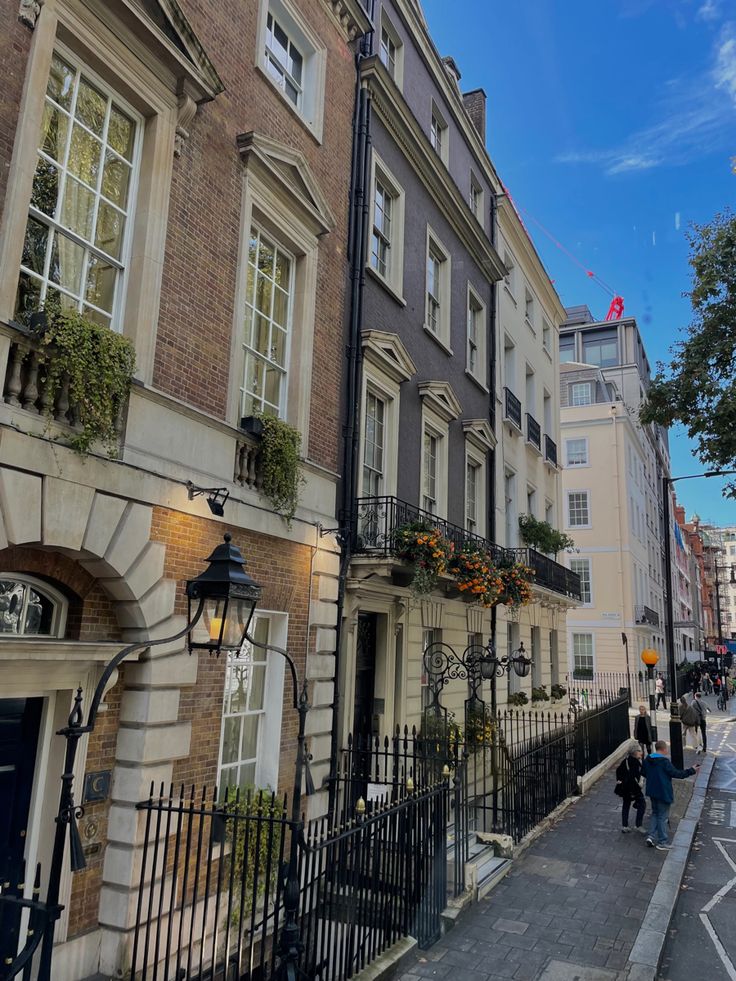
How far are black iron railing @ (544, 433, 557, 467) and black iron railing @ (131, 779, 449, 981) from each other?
17.4 meters

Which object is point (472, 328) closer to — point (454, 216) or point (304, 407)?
point (454, 216)

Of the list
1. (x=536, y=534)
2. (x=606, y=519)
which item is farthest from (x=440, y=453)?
(x=606, y=519)

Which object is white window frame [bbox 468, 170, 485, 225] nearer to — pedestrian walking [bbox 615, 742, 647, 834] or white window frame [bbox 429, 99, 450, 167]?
white window frame [bbox 429, 99, 450, 167]

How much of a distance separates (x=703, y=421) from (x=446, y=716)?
9.14 m

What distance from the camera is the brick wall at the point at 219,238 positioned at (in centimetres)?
776

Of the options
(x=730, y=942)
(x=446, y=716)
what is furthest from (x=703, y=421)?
(x=730, y=942)

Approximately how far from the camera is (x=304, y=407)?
396 inches

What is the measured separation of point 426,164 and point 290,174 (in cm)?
622

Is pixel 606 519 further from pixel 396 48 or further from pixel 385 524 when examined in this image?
pixel 385 524

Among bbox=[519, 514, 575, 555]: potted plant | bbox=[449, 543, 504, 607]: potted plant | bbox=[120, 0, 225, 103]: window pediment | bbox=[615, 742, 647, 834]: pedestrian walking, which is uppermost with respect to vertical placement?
bbox=[120, 0, 225, 103]: window pediment

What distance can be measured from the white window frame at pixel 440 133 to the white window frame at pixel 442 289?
2301 millimetres

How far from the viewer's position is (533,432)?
73.7ft

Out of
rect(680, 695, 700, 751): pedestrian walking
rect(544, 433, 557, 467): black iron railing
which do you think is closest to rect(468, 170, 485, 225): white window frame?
rect(544, 433, 557, 467): black iron railing

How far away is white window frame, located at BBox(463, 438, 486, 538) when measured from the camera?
55.8ft
